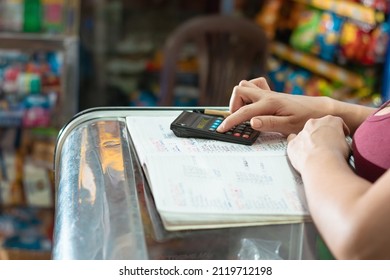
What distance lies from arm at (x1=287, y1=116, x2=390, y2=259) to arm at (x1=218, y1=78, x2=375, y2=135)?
170 mm

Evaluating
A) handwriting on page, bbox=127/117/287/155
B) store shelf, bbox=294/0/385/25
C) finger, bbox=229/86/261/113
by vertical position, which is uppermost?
finger, bbox=229/86/261/113

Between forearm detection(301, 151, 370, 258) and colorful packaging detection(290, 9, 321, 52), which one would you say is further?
colorful packaging detection(290, 9, 321, 52)

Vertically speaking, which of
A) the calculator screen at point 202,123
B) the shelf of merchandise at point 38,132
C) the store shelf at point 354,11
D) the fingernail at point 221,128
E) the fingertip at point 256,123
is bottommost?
the shelf of merchandise at point 38,132

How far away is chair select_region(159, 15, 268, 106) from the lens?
8.83ft

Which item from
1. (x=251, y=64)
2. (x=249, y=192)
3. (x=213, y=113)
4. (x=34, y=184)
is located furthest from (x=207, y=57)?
(x=249, y=192)

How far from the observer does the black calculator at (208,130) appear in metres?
1.09

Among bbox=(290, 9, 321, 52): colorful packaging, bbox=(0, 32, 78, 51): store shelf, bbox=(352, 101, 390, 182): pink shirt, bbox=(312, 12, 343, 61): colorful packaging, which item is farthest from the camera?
bbox=(290, 9, 321, 52): colorful packaging

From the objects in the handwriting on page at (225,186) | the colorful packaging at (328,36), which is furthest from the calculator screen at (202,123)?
the colorful packaging at (328,36)

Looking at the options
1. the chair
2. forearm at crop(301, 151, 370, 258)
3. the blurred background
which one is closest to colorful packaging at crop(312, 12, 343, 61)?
the blurred background

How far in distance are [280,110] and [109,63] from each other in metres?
2.49

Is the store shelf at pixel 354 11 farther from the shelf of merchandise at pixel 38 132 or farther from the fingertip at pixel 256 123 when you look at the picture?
the fingertip at pixel 256 123

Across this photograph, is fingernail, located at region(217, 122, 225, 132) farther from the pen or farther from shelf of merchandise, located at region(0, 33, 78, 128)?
shelf of merchandise, located at region(0, 33, 78, 128)
